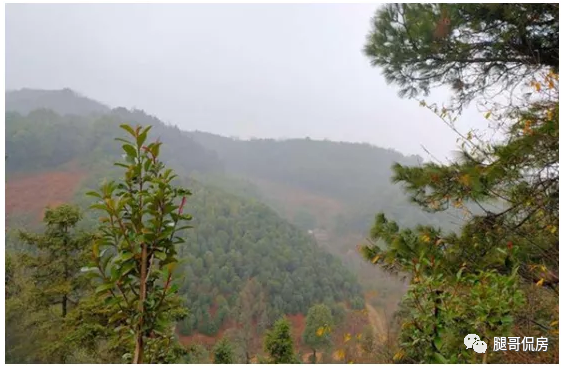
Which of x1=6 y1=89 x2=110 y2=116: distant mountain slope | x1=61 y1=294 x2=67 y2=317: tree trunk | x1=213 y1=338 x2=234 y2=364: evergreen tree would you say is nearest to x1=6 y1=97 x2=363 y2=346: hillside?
x1=6 y1=89 x2=110 y2=116: distant mountain slope

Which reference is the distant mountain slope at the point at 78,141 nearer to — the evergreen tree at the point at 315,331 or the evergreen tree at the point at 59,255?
the evergreen tree at the point at 59,255

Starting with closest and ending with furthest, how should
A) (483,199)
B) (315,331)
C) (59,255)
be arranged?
(483,199) < (315,331) < (59,255)

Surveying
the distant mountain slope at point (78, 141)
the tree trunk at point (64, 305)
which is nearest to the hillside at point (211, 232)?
the distant mountain slope at point (78, 141)

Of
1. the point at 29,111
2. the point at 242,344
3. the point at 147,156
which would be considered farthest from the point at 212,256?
the point at 147,156

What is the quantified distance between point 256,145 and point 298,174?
8.61 ft

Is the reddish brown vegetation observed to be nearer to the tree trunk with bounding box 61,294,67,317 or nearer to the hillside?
the hillside

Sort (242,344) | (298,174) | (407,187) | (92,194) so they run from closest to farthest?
(92,194), (407,187), (242,344), (298,174)

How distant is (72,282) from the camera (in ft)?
12.8

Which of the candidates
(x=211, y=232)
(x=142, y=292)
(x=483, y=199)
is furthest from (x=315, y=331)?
(x=211, y=232)

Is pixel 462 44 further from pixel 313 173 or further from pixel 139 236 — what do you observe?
pixel 313 173
